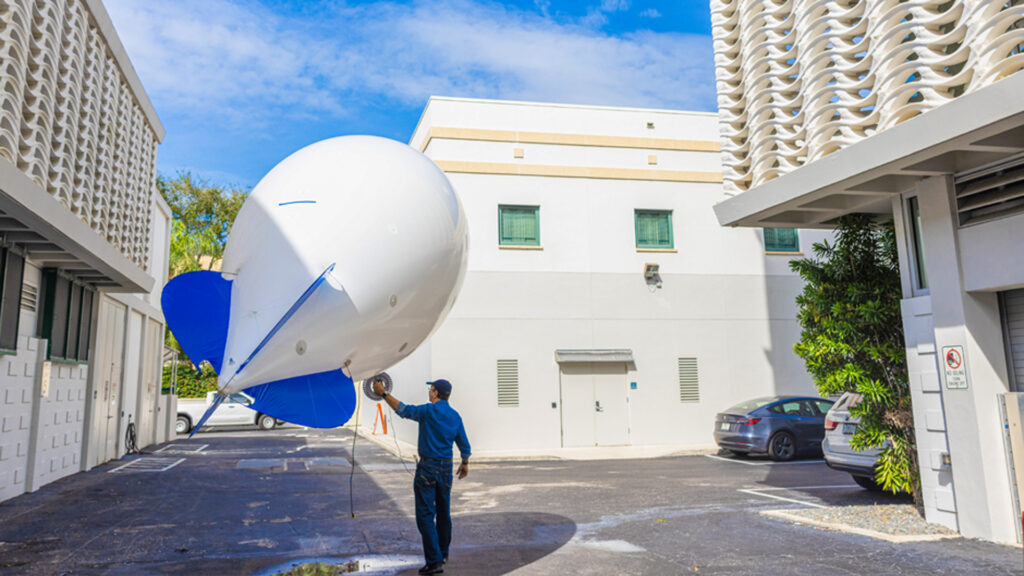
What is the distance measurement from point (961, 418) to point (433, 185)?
6233 mm

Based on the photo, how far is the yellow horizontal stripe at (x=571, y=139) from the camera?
18156mm

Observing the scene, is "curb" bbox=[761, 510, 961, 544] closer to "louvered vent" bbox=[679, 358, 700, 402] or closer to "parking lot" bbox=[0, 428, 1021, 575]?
"parking lot" bbox=[0, 428, 1021, 575]

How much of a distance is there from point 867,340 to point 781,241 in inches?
Result: 478

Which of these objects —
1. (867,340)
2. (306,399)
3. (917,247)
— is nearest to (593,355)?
(867,340)

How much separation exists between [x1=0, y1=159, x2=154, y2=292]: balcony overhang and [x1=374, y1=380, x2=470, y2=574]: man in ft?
17.6

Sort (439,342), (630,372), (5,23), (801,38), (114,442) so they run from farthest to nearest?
(630,372) → (439,342) → (114,442) → (801,38) → (5,23)

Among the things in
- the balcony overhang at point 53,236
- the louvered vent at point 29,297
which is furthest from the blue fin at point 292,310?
the louvered vent at point 29,297

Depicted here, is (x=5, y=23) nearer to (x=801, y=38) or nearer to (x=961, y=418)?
(x=801, y=38)

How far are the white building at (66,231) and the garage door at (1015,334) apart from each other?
1081 cm

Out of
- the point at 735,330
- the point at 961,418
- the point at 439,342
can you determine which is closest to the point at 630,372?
the point at 735,330

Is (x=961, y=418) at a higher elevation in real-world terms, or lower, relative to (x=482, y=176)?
lower

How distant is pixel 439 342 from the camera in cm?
1727

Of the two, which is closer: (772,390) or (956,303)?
(956,303)

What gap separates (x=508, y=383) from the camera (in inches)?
692
